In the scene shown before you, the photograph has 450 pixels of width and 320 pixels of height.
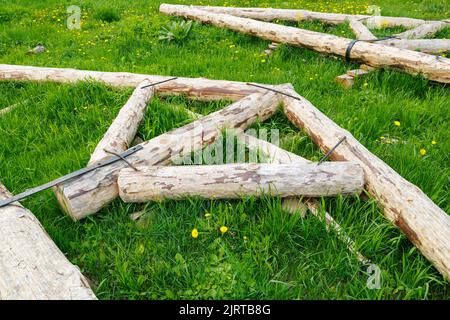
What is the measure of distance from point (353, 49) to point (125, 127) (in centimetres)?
360

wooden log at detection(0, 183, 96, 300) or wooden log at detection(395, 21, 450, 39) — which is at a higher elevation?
wooden log at detection(395, 21, 450, 39)

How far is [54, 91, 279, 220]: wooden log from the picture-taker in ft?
10.3

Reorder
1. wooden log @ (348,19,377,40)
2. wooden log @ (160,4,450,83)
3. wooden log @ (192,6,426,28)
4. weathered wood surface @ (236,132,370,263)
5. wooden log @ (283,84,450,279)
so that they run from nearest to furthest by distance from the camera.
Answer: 1. wooden log @ (283,84,450,279)
2. weathered wood surface @ (236,132,370,263)
3. wooden log @ (160,4,450,83)
4. wooden log @ (348,19,377,40)
5. wooden log @ (192,6,426,28)

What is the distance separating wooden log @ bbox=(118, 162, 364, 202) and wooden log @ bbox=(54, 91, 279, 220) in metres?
0.14

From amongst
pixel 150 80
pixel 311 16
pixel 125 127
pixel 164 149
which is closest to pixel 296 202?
pixel 164 149

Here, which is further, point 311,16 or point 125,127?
point 311,16

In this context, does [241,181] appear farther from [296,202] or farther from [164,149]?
[164,149]

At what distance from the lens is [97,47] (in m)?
7.39

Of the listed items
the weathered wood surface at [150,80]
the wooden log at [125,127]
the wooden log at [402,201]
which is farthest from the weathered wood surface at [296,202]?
the wooden log at [125,127]

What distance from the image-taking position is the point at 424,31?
282 inches

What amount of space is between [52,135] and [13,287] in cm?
261

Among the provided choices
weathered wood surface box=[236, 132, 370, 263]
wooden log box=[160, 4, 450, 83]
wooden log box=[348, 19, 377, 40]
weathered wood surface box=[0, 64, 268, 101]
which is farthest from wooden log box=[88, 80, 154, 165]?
wooden log box=[348, 19, 377, 40]

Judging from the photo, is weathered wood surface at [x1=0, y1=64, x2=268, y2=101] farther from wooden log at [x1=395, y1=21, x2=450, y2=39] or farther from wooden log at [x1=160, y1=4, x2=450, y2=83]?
wooden log at [x1=395, y1=21, x2=450, y2=39]
